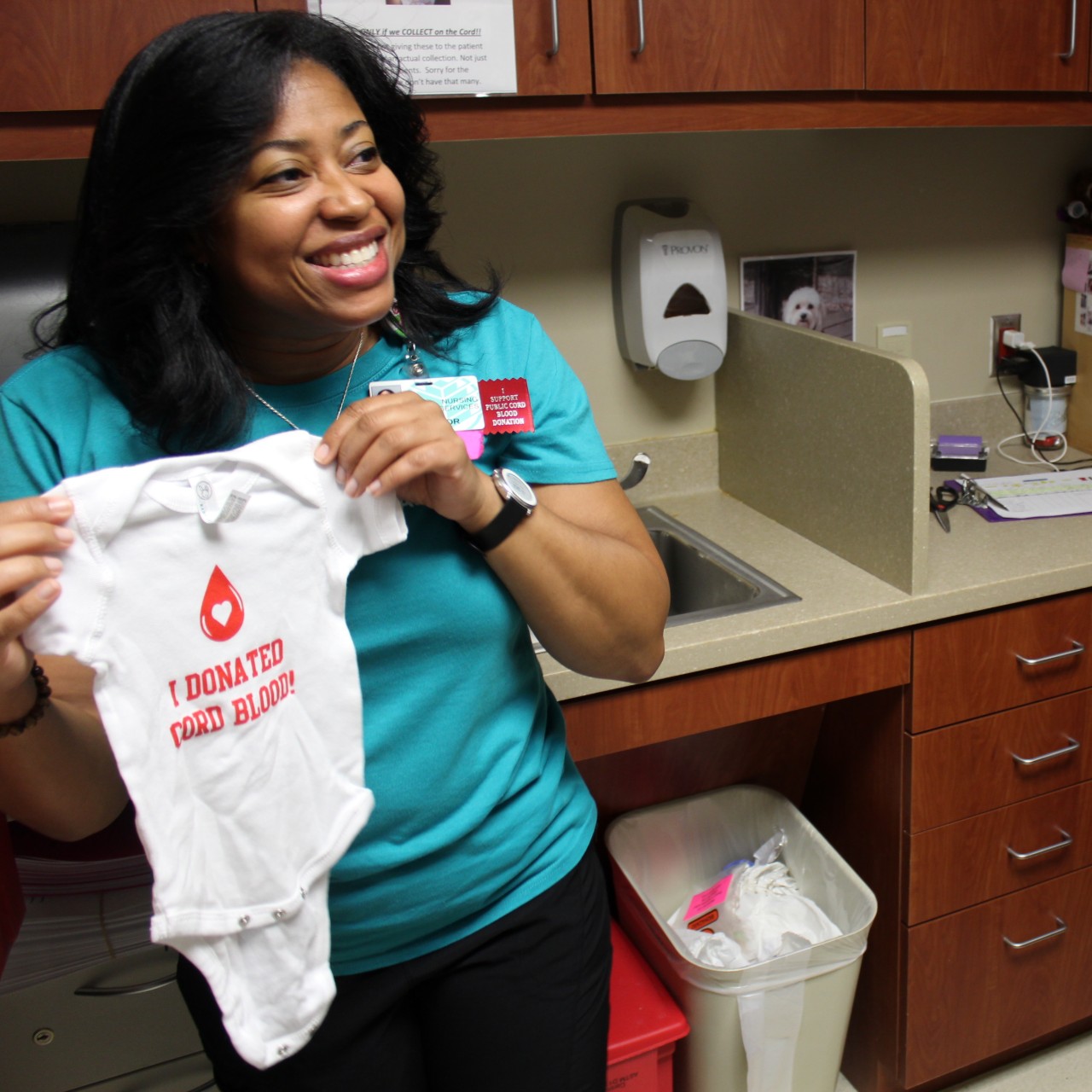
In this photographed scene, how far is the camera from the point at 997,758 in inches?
63.4

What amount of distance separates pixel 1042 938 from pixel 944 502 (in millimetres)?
724

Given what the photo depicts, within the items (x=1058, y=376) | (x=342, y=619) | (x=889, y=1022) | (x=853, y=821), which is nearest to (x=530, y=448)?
(x=342, y=619)

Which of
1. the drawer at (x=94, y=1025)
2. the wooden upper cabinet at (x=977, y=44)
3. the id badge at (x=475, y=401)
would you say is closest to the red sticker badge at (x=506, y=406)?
the id badge at (x=475, y=401)

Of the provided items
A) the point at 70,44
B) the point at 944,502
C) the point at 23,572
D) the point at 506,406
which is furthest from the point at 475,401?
the point at 944,502

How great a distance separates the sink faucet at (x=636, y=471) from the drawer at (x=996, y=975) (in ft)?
2.78

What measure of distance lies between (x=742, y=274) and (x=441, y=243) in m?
0.57

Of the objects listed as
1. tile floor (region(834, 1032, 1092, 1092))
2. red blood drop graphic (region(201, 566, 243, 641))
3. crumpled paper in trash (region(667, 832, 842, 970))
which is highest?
red blood drop graphic (region(201, 566, 243, 641))

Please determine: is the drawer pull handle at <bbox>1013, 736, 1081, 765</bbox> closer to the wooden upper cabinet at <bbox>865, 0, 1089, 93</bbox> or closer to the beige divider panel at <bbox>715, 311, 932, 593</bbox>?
the beige divider panel at <bbox>715, 311, 932, 593</bbox>

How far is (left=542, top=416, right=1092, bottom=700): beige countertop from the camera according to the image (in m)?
1.42

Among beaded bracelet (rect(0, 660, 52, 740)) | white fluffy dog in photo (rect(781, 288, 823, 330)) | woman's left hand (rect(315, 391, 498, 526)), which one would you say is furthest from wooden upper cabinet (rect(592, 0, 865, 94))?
beaded bracelet (rect(0, 660, 52, 740))

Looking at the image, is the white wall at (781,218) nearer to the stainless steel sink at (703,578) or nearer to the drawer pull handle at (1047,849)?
the stainless steel sink at (703,578)

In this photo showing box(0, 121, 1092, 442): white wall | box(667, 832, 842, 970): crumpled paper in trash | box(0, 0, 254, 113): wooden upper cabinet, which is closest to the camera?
box(0, 0, 254, 113): wooden upper cabinet

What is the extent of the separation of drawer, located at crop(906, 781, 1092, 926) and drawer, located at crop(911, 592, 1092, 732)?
0.62ft

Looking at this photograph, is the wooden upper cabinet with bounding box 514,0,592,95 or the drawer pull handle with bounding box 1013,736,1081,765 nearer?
the wooden upper cabinet with bounding box 514,0,592,95
